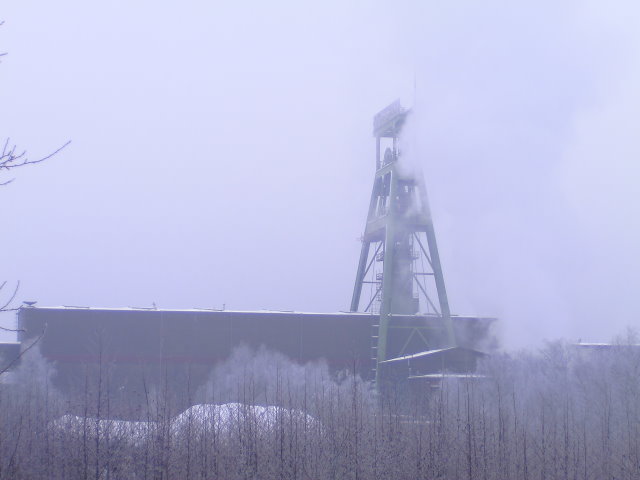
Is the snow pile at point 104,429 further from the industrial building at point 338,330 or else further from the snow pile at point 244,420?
the industrial building at point 338,330

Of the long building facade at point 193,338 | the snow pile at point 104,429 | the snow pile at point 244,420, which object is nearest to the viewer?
the snow pile at point 104,429

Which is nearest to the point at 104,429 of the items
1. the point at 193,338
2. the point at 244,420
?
the point at 244,420

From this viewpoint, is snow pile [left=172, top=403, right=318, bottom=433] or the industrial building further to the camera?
the industrial building

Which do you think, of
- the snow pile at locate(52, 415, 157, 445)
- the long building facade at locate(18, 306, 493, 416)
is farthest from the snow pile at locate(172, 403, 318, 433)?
the long building facade at locate(18, 306, 493, 416)

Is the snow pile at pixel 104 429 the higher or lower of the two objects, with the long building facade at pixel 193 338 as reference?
lower

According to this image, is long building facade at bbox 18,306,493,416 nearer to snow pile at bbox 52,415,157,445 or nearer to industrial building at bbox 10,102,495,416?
industrial building at bbox 10,102,495,416

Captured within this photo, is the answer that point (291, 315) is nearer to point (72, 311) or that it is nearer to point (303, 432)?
point (72, 311)

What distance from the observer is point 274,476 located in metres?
12.5

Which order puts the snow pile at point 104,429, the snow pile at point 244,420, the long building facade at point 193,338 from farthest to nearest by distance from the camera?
the long building facade at point 193,338, the snow pile at point 244,420, the snow pile at point 104,429

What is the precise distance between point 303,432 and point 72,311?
16.3 m

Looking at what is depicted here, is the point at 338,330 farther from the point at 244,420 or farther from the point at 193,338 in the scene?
the point at 244,420

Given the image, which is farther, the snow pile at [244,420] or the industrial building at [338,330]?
the industrial building at [338,330]

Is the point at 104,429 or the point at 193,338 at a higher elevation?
the point at 193,338

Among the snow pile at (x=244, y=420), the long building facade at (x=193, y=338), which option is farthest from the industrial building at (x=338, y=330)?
the snow pile at (x=244, y=420)
